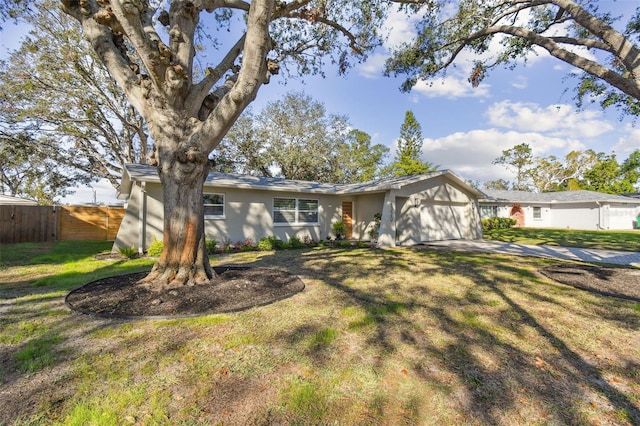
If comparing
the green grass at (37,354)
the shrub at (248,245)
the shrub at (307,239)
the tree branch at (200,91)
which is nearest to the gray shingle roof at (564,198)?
the shrub at (307,239)

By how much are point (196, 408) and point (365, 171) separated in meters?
29.6

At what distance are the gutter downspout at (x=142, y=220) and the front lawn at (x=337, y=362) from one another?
4.13 metres

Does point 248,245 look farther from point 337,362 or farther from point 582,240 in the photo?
point 582,240

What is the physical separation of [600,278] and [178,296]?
882 centimetres

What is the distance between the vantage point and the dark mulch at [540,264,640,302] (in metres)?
5.37

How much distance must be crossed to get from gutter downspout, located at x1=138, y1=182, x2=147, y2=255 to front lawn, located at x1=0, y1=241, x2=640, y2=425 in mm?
4135

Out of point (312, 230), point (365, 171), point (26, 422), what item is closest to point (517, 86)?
point (312, 230)

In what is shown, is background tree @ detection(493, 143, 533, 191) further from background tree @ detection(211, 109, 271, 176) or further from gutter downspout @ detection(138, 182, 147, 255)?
gutter downspout @ detection(138, 182, 147, 255)

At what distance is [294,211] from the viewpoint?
512 inches

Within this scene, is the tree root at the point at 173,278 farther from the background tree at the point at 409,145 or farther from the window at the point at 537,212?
the window at the point at 537,212

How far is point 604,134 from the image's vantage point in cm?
1328

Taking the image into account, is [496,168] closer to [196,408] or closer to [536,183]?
[536,183]

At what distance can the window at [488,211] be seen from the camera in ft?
82.6

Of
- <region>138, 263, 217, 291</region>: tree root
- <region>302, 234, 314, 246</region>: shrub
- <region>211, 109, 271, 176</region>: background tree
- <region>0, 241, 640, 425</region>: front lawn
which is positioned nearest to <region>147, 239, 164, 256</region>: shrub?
<region>0, 241, 640, 425</region>: front lawn
